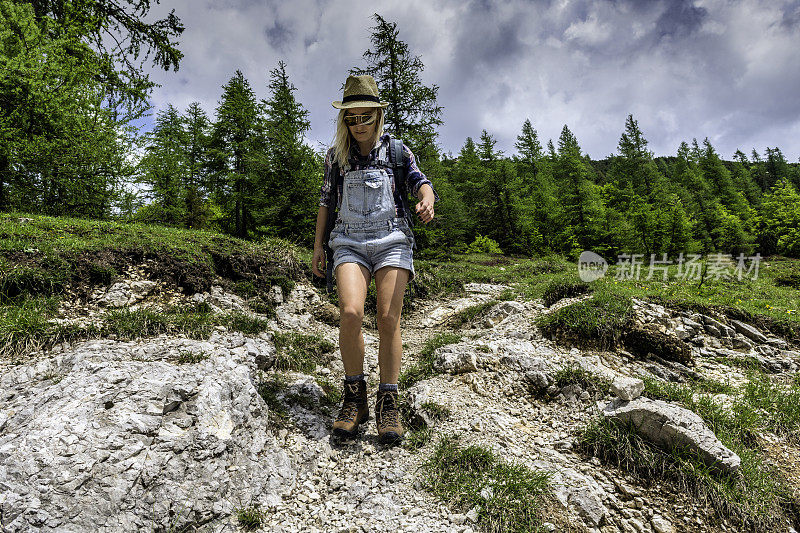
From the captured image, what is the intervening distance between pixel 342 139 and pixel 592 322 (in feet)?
12.4

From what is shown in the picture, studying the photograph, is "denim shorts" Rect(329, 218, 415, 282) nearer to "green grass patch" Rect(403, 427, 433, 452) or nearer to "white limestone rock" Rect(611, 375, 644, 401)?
"green grass patch" Rect(403, 427, 433, 452)

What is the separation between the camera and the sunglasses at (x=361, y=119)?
2.86 metres

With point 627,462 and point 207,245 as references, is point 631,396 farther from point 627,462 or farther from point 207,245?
point 207,245

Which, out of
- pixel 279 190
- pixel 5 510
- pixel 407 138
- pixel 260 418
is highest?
pixel 407 138

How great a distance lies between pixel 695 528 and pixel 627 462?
0.50m

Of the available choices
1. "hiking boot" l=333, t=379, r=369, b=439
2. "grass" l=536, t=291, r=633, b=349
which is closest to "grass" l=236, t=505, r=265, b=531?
"hiking boot" l=333, t=379, r=369, b=439

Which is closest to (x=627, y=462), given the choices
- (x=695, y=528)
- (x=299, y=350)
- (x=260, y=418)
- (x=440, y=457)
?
(x=695, y=528)

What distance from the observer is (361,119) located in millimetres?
2867

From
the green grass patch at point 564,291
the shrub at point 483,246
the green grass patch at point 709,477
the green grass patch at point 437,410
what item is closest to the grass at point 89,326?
the green grass patch at point 437,410

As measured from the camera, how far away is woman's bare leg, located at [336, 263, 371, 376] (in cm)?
269

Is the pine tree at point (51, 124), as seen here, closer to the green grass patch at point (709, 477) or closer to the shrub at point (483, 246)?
the green grass patch at point (709, 477)

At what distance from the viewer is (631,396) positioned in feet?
10.3

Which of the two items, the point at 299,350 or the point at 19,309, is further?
the point at 299,350

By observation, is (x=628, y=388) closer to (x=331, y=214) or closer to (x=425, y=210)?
(x=425, y=210)
